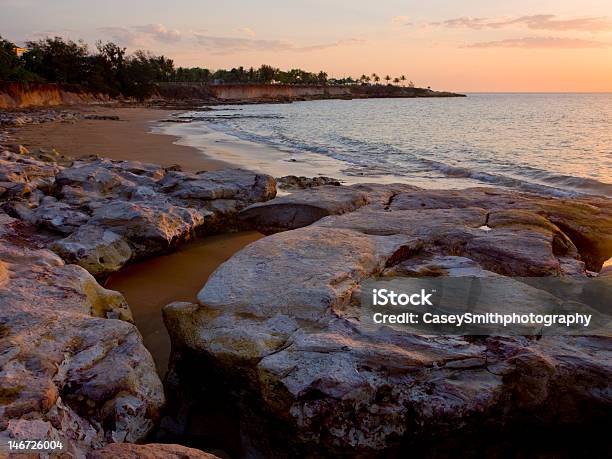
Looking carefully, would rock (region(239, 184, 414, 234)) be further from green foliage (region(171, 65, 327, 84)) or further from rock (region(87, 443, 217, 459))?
green foliage (region(171, 65, 327, 84))

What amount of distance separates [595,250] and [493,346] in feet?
9.12

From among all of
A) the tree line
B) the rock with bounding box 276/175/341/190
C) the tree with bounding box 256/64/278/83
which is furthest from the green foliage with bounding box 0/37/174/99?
the tree with bounding box 256/64/278/83

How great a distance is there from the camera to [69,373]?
8.07 ft

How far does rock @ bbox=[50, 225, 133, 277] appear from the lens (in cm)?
440

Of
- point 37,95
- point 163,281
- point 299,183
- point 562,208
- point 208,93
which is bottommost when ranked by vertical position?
point 163,281

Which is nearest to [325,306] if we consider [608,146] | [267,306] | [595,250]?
[267,306]

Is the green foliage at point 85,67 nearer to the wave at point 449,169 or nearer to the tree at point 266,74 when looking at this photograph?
the wave at point 449,169

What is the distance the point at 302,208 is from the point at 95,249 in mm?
2263

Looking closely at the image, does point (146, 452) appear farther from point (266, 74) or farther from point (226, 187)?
point (266, 74)

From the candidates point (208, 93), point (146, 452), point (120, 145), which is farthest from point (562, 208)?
point (208, 93)

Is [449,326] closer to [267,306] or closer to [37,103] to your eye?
[267,306]

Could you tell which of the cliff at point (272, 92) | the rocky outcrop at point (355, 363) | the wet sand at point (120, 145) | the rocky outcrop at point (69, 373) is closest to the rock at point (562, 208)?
the rocky outcrop at point (355, 363)

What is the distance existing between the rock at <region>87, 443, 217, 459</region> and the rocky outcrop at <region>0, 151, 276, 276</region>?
8.85 ft

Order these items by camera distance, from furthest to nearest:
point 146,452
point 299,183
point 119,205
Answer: point 299,183 < point 119,205 < point 146,452
